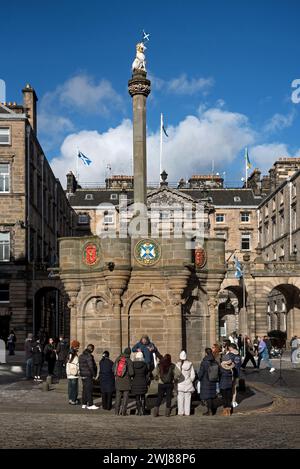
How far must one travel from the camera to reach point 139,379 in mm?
17359

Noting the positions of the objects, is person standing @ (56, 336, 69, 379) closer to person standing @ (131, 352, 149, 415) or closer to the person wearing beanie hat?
person standing @ (131, 352, 149, 415)

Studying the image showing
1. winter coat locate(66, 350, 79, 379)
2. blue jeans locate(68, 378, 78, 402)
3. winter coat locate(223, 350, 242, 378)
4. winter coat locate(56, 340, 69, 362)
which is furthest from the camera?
winter coat locate(56, 340, 69, 362)

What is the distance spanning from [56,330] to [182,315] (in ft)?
155

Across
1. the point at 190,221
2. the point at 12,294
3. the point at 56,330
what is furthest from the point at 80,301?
the point at 190,221

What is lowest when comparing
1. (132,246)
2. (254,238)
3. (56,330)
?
(56,330)

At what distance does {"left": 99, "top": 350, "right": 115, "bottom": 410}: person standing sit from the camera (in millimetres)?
17969

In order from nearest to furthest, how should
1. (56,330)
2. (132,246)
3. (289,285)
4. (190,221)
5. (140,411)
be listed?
1. (140,411)
2. (132,246)
3. (289,285)
4. (56,330)
5. (190,221)

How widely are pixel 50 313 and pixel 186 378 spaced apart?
50484 millimetres

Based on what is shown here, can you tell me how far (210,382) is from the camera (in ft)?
57.6

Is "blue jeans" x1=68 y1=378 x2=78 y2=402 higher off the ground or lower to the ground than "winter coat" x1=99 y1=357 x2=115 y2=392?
lower

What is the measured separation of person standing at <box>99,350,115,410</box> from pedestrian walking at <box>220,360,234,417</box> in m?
2.76

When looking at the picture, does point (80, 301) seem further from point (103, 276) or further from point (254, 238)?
point (254, 238)

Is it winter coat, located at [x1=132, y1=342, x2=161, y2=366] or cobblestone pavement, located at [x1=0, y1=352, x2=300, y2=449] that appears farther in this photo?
winter coat, located at [x1=132, y1=342, x2=161, y2=366]

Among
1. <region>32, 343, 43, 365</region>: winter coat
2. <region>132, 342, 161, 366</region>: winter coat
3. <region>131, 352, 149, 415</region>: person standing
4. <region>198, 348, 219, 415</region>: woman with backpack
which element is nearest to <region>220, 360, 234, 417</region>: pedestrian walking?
<region>198, 348, 219, 415</region>: woman with backpack
